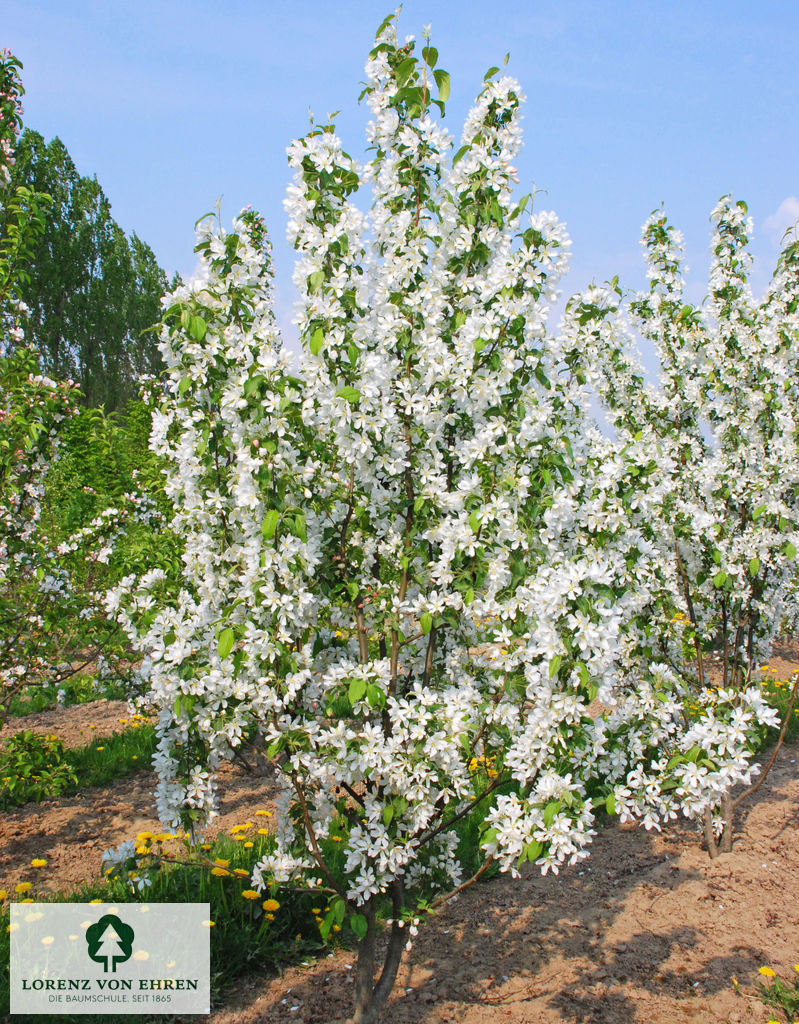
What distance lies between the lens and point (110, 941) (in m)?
3.24

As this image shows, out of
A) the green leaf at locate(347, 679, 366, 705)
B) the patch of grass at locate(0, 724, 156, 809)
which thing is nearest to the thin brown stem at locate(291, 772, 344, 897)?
the green leaf at locate(347, 679, 366, 705)

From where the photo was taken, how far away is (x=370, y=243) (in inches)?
117

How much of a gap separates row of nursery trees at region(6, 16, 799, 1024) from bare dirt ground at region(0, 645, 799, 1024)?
0.55m

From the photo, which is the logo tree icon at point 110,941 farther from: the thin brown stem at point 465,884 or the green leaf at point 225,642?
the green leaf at point 225,642

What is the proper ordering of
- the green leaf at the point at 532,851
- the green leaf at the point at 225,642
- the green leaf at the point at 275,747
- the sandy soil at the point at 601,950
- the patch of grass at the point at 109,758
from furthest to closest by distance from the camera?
the patch of grass at the point at 109,758, the sandy soil at the point at 601,950, the green leaf at the point at 275,747, the green leaf at the point at 225,642, the green leaf at the point at 532,851

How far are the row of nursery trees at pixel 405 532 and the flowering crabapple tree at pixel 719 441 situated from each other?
1.19 m

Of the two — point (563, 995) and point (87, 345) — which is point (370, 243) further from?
point (87, 345)

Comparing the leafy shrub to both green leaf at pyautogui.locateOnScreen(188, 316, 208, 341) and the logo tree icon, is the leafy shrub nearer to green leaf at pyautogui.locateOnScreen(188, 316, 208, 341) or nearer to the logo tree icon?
the logo tree icon

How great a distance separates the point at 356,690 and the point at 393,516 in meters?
0.80

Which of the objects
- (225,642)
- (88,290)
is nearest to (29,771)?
(225,642)

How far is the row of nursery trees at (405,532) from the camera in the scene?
248 centimetres

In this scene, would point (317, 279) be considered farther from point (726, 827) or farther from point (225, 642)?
point (726, 827)

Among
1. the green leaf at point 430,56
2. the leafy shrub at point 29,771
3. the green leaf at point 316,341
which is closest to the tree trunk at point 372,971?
the green leaf at point 316,341

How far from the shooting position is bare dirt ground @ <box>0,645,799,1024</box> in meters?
3.15
